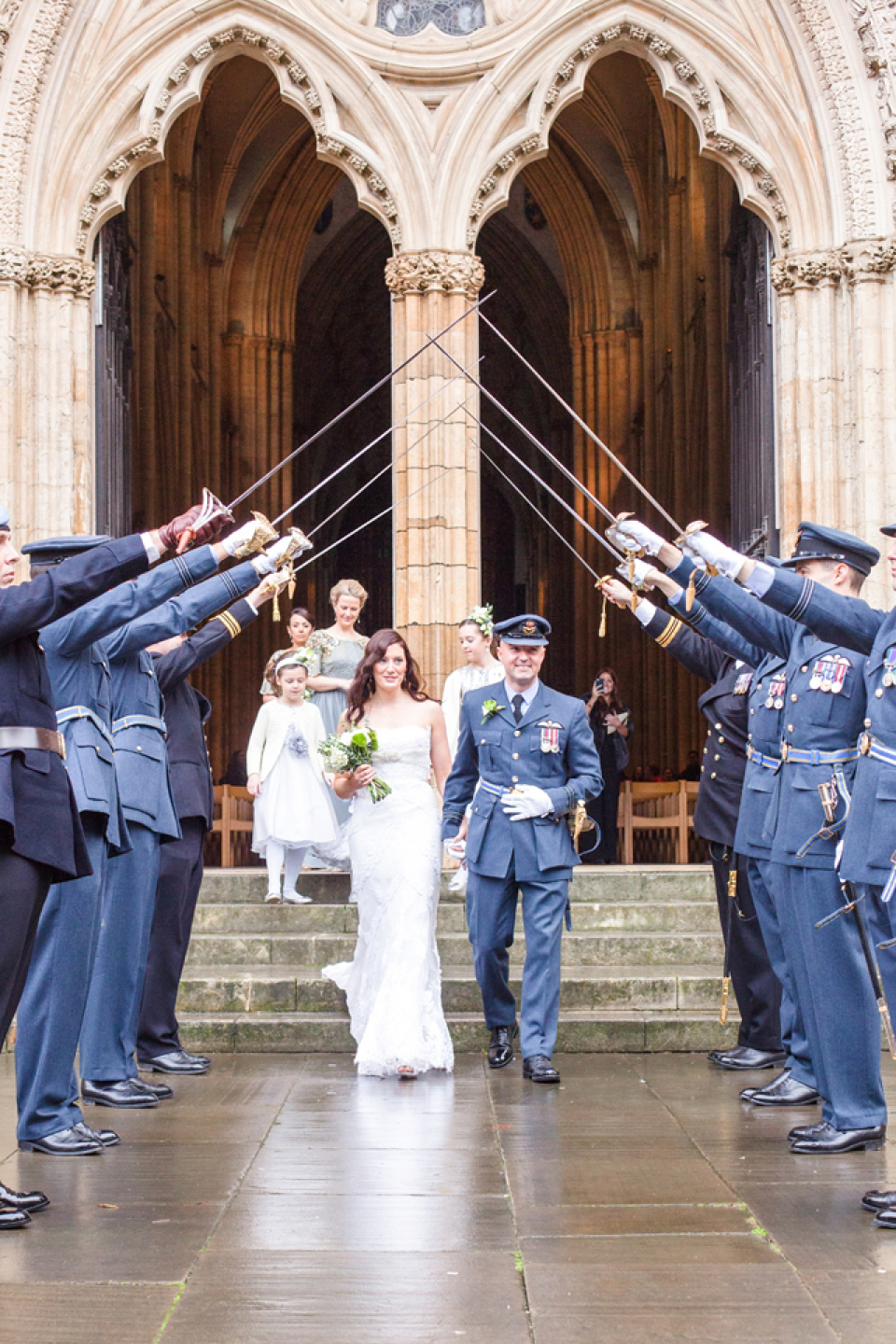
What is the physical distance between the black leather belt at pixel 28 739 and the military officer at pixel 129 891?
50.2 inches

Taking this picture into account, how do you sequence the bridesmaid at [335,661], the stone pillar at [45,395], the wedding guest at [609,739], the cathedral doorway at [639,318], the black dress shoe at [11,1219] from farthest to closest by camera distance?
the cathedral doorway at [639,318]
the wedding guest at [609,739]
the stone pillar at [45,395]
the bridesmaid at [335,661]
the black dress shoe at [11,1219]

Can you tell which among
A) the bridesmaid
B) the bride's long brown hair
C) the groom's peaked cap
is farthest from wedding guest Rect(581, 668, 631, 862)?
the groom's peaked cap

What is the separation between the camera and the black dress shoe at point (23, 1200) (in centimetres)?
411

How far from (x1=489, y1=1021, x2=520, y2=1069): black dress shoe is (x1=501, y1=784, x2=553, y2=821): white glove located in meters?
0.96

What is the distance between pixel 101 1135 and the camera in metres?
5.06

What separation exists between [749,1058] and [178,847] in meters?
2.65

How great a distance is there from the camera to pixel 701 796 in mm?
6777

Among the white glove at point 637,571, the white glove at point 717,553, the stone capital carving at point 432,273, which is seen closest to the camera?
the white glove at point 717,553

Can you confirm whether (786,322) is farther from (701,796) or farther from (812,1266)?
(812,1266)

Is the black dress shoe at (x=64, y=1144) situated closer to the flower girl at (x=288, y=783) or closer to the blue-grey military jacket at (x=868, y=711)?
the blue-grey military jacket at (x=868, y=711)

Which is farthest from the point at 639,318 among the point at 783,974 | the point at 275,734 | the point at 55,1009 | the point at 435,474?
the point at 55,1009

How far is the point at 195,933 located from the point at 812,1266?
5.42m

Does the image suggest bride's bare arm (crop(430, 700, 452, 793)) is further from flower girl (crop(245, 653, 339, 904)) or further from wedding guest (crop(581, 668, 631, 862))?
wedding guest (crop(581, 668, 631, 862))

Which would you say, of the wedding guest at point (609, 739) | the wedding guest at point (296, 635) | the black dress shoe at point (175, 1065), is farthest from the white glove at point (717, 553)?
the wedding guest at point (609, 739)
